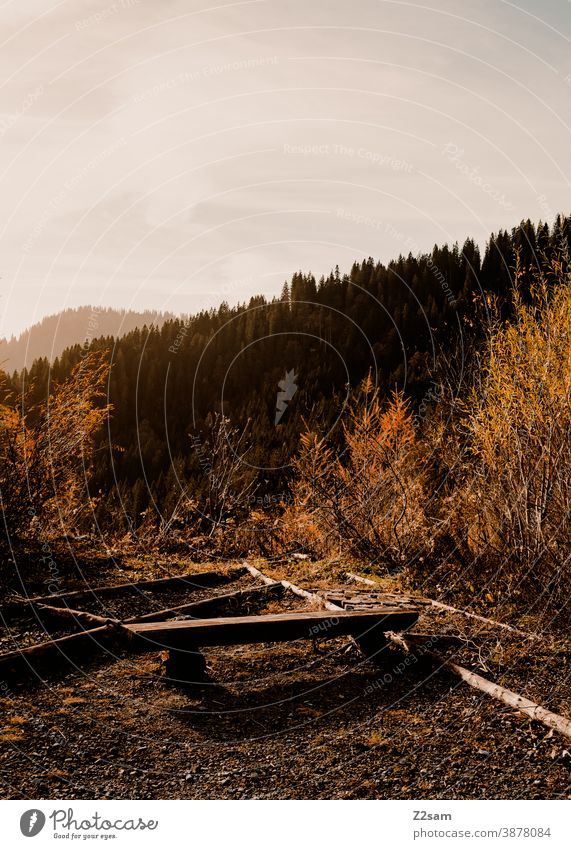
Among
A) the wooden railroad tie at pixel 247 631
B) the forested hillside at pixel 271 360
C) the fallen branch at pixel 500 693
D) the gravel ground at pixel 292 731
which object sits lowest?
the gravel ground at pixel 292 731

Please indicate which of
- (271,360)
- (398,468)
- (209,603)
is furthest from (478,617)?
(271,360)

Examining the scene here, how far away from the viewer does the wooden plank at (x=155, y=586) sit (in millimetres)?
9320

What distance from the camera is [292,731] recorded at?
5.82m

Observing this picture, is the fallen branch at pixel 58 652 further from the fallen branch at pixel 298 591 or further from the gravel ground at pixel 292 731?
the fallen branch at pixel 298 591

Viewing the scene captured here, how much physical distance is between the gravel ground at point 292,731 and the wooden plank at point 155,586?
95.6 inches

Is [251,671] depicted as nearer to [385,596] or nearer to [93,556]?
[385,596]

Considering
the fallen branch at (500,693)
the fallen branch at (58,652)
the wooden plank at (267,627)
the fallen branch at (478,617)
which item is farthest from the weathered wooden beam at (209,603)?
the fallen branch at (500,693)

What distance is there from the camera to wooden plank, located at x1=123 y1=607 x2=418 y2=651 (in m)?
6.61

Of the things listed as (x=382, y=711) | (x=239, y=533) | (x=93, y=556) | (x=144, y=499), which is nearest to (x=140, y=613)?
(x=93, y=556)

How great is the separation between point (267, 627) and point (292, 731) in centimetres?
129

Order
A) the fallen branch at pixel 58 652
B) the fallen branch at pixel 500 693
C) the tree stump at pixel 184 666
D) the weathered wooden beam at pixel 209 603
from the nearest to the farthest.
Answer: the fallen branch at pixel 500 693 → the fallen branch at pixel 58 652 → the tree stump at pixel 184 666 → the weathered wooden beam at pixel 209 603

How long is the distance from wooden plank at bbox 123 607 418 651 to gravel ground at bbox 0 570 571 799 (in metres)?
0.42

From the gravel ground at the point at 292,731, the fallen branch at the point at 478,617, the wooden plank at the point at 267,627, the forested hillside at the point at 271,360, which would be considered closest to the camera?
the gravel ground at the point at 292,731

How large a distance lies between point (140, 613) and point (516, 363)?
6910 millimetres
